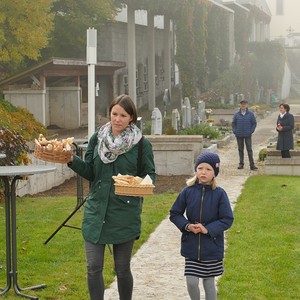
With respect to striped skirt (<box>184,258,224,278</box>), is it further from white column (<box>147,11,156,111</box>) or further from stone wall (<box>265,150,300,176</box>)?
white column (<box>147,11,156,111</box>)

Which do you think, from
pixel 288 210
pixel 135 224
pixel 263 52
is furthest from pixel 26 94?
pixel 263 52

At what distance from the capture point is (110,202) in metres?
6.06

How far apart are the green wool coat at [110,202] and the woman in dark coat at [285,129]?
45.9 feet

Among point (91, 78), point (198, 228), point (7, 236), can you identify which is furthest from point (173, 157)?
point (198, 228)

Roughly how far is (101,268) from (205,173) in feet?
3.41

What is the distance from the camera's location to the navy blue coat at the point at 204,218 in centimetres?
614

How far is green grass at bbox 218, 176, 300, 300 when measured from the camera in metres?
7.55

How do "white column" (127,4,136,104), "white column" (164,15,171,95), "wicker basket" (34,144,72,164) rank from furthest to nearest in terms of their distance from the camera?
"white column" (164,15,171,95) < "white column" (127,4,136,104) < "wicker basket" (34,144,72,164)

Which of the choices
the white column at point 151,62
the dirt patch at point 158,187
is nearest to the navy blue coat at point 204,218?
the dirt patch at point 158,187

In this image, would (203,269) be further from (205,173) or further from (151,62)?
(151,62)

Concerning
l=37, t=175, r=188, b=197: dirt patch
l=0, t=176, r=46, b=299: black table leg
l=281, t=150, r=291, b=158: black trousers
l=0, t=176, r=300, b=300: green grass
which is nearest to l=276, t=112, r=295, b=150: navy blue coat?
l=281, t=150, r=291, b=158: black trousers

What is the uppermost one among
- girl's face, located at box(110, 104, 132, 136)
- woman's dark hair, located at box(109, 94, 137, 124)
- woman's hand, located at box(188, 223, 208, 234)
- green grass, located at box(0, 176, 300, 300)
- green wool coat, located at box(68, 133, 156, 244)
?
woman's dark hair, located at box(109, 94, 137, 124)

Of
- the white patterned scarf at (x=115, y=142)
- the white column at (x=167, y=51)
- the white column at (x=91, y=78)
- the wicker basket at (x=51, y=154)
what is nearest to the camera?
the wicker basket at (x=51, y=154)

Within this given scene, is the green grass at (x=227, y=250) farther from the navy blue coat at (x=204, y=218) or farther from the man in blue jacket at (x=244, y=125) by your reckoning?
the man in blue jacket at (x=244, y=125)
